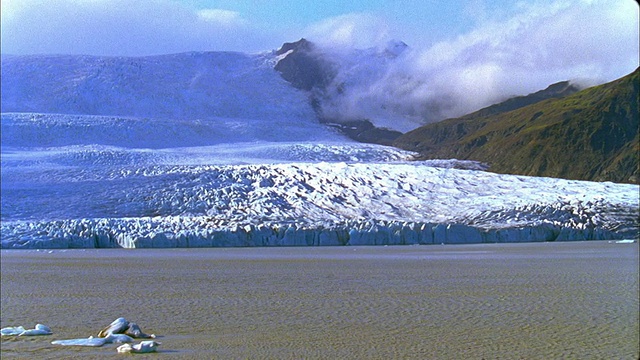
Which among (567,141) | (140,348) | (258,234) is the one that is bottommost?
(140,348)

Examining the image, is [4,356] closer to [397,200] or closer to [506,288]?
[506,288]

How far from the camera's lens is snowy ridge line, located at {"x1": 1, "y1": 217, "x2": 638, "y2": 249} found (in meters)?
21.7

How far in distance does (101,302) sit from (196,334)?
275cm

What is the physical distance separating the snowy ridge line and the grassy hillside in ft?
61.6

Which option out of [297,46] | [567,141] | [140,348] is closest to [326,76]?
[297,46]

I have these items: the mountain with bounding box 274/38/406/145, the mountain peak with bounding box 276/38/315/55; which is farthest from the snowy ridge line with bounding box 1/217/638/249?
the mountain peak with bounding box 276/38/315/55

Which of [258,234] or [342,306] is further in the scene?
[258,234]

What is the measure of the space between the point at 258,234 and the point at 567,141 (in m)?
33.0

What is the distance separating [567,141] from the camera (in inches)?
1960

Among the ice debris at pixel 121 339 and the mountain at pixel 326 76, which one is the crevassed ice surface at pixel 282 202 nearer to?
the ice debris at pixel 121 339

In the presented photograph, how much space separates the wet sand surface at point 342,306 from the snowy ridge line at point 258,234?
20.0 ft

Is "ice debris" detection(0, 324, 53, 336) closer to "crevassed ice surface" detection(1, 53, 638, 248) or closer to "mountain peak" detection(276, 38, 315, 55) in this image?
"crevassed ice surface" detection(1, 53, 638, 248)

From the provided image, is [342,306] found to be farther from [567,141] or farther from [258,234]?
[567,141]

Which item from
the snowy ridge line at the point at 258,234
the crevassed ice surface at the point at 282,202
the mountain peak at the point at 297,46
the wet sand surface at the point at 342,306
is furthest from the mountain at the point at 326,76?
the wet sand surface at the point at 342,306
